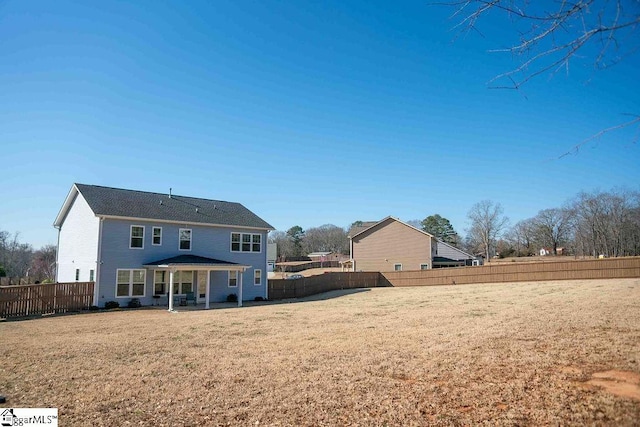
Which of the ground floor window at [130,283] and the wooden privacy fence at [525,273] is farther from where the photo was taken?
the wooden privacy fence at [525,273]

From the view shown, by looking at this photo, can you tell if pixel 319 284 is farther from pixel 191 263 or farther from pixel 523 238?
pixel 523 238

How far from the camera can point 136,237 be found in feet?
81.4

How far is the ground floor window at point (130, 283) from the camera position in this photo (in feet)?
77.7

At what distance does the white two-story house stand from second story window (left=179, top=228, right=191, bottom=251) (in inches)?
0.5

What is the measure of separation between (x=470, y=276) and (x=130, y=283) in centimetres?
2719

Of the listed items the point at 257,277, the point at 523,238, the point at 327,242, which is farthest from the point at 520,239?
the point at 257,277

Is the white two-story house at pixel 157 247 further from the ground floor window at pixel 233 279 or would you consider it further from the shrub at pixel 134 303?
the shrub at pixel 134 303

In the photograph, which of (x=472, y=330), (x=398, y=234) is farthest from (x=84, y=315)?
(x=398, y=234)

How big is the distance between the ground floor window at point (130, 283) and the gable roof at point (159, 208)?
10.9 ft

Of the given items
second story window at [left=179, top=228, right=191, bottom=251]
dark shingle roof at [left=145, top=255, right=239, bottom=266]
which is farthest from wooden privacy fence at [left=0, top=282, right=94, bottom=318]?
second story window at [left=179, top=228, right=191, bottom=251]

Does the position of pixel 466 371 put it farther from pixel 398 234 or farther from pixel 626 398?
pixel 398 234

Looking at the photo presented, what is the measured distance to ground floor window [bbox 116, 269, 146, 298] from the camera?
23691 mm

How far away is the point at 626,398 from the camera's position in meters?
5.36

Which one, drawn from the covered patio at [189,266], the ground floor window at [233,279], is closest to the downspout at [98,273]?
the covered patio at [189,266]
